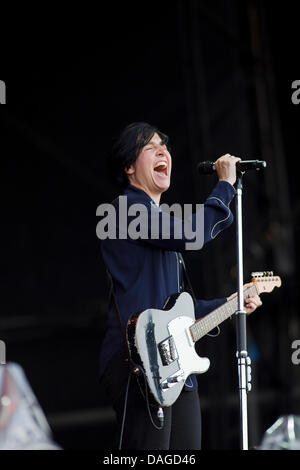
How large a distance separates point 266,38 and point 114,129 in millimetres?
1453

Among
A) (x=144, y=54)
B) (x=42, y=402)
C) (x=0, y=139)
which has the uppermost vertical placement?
(x=144, y=54)

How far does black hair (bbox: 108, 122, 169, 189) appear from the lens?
3.03 m

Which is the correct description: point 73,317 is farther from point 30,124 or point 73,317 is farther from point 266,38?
point 266,38

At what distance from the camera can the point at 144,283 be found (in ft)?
9.11

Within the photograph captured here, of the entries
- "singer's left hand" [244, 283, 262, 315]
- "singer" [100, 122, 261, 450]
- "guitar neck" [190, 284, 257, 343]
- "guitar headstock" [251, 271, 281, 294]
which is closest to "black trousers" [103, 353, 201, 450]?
"singer" [100, 122, 261, 450]

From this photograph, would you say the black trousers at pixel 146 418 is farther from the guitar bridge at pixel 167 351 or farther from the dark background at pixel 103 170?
the dark background at pixel 103 170

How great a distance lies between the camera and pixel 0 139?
5.54m

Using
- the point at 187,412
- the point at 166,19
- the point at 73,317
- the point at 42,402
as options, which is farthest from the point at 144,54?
the point at 187,412

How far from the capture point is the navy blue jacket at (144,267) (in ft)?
9.07

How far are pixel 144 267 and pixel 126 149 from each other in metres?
0.54

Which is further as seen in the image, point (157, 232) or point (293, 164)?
point (293, 164)

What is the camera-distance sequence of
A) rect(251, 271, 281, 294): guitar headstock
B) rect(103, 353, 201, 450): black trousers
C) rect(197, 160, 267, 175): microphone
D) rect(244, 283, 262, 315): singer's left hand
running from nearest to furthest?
rect(103, 353, 201, 450): black trousers, rect(197, 160, 267, 175): microphone, rect(244, 283, 262, 315): singer's left hand, rect(251, 271, 281, 294): guitar headstock

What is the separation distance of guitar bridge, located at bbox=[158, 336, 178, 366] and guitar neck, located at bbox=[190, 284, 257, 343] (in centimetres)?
15

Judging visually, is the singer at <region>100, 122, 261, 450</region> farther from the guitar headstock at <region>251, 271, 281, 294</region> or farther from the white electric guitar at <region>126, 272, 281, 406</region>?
the guitar headstock at <region>251, 271, 281, 294</region>
